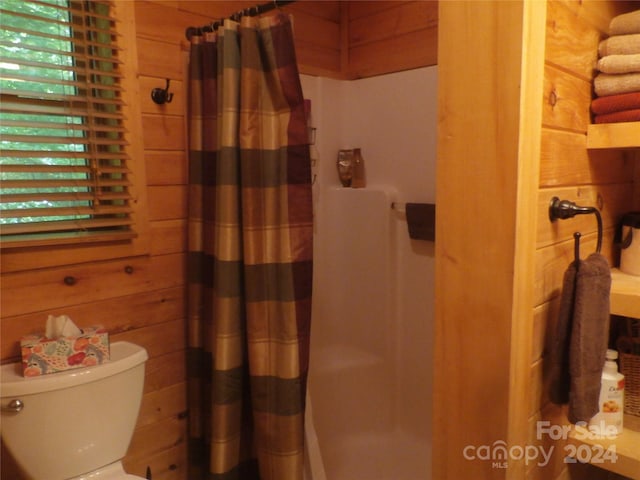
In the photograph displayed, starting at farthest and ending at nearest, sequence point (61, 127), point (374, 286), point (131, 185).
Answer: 1. point (374, 286)
2. point (131, 185)
3. point (61, 127)

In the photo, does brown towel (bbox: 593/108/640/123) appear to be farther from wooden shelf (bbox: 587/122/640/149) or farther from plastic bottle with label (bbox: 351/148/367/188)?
plastic bottle with label (bbox: 351/148/367/188)

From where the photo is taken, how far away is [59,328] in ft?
4.54

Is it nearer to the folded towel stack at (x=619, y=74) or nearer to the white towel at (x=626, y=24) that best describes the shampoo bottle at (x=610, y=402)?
the folded towel stack at (x=619, y=74)

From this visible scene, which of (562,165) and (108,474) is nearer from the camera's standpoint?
(562,165)

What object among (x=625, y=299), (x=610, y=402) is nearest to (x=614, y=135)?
(x=625, y=299)

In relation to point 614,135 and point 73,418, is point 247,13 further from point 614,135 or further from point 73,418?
point 73,418

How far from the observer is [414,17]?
2213mm

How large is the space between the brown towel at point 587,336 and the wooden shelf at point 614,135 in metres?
0.30

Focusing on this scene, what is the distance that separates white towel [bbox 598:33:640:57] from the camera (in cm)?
108

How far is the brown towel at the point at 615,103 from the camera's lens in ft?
3.51

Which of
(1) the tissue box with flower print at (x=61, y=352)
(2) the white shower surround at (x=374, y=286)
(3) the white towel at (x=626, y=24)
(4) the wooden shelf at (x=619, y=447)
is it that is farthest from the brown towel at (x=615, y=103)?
(1) the tissue box with flower print at (x=61, y=352)

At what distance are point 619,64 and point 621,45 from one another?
0.16 ft

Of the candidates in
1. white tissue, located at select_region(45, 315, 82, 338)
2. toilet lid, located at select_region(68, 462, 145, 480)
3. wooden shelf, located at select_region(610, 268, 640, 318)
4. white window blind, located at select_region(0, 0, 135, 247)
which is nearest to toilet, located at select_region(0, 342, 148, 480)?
toilet lid, located at select_region(68, 462, 145, 480)

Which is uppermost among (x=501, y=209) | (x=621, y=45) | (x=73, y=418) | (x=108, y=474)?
(x=621, y=45)
